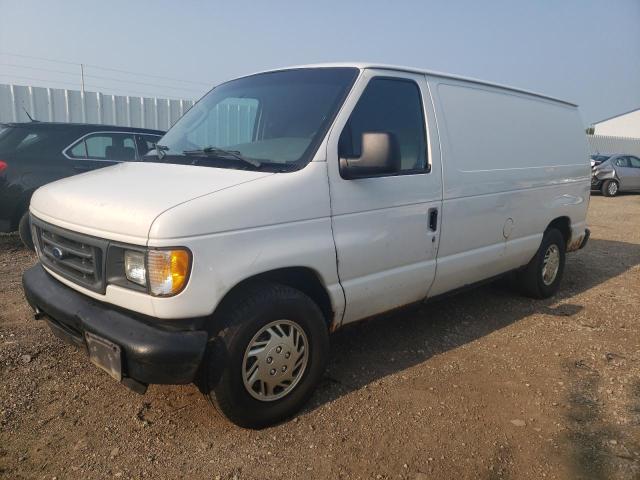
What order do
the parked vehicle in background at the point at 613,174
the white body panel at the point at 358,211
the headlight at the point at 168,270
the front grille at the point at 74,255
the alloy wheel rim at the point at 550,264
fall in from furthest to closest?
the parked vehicle in background at the point at 613,174
the alloy wheel rim at the point at 550,264
the front grille at the point at 74,255
the white body panel at the point at 358,211
the headlight at the point at 168,270

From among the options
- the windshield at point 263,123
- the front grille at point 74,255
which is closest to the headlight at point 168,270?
the front grille at point 74,255

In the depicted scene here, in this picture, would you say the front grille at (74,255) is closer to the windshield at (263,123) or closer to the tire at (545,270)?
the windshield at (263,123)

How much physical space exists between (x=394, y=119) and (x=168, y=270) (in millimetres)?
1917

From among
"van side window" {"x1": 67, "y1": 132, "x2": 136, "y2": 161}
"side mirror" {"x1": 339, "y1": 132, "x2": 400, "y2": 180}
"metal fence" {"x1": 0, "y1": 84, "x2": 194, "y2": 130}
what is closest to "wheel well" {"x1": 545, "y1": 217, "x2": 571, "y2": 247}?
"side mirror" {"x1": 339, "y1": 132, "x2": 400, "y2": 180}

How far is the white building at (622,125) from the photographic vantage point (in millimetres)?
48688

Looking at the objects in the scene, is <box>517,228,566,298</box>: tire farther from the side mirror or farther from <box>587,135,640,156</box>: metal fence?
<box>587,135,640,156</box>: metal fence

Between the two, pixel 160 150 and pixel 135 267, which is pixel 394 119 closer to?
pixel 160 150

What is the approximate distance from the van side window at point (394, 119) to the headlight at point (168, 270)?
→ 3.93 ft

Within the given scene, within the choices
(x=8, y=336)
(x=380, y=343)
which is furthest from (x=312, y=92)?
(x=8, y=336)

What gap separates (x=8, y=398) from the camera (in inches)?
119

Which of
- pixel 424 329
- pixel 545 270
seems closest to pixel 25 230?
pixel 424 329

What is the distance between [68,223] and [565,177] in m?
4.71

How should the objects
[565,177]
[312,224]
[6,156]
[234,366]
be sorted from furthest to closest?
[6,156] → [565,177] → [312,224] → [234,366]

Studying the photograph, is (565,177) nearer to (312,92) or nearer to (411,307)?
(411,307)
